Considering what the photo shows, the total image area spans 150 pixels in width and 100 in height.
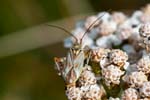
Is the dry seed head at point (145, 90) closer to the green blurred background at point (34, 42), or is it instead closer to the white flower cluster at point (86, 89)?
the white flower cluster at point (86, 89)

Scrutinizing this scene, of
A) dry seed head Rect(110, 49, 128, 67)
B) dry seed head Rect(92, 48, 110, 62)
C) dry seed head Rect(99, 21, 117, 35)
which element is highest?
dry seed head Rect(99, 21, 117, 35)

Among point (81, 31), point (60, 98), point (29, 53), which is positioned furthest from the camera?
point (29, 53)

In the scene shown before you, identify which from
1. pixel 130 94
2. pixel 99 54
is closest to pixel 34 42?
pixel 99 54

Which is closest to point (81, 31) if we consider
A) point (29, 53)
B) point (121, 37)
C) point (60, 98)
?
point (121, 37)

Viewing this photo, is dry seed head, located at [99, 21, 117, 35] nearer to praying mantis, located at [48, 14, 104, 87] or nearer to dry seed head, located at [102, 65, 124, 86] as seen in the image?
praying mantis, located at [48, 14, 104, 87]

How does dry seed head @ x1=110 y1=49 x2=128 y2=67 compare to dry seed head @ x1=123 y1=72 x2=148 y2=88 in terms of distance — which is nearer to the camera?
dry seed head @ x1=123 y1=72 x2=148 y2=88

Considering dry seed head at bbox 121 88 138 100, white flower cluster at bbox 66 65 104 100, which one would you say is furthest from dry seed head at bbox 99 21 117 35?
dry seed head at bbox 121 88 138 100

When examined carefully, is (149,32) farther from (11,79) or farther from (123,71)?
(11,79)

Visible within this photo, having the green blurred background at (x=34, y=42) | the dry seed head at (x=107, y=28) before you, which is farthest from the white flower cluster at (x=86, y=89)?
the green blurred background at (x=34, y=42)
